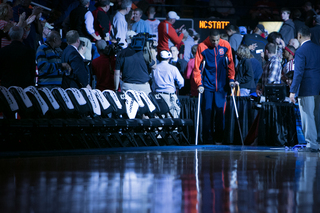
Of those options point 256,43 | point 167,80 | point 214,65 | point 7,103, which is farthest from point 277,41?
point 7,103

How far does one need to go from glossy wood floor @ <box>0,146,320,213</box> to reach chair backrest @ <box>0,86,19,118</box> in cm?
206

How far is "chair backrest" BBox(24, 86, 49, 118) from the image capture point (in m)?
7.09

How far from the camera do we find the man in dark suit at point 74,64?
7855mm

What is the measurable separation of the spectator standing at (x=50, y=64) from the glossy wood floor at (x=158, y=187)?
2.94 m

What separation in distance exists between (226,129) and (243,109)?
0.52 metres

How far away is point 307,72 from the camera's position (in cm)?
725

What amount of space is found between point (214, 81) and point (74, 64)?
2.98 meters

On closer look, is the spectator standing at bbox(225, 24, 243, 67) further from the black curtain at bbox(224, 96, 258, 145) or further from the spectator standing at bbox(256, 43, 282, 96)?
the black curtain at bbox(224, 96, 258, 145)

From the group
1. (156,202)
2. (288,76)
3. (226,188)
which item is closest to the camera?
(156,202)

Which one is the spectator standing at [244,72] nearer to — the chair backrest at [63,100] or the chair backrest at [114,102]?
the chair backrest at [114,102]

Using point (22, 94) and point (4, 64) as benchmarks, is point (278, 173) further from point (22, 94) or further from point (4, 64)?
point (4, 64)

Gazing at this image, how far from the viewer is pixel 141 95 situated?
855 centimetres

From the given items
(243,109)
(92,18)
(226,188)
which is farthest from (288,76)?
(226,188)

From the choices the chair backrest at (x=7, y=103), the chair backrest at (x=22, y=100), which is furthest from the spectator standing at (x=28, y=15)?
the chair backrest at (x=7, y=103)
